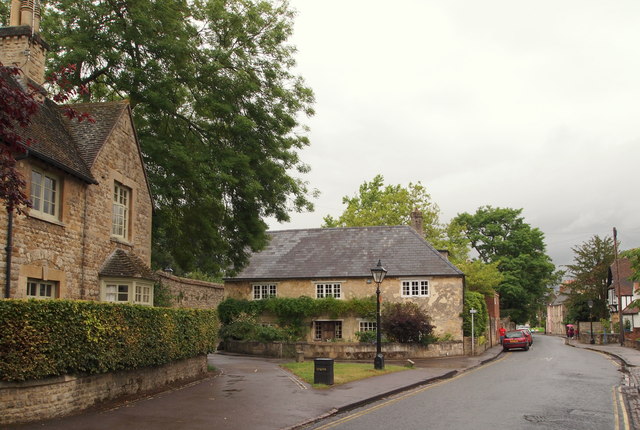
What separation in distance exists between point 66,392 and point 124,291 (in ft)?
19.7

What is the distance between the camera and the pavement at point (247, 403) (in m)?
11.4

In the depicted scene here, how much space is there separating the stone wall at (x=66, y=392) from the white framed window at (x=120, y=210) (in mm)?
5014

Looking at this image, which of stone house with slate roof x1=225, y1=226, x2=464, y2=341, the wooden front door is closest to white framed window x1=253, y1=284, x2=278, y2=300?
stone house with slate roof x1=225, y1=226, x2=464, y2=341

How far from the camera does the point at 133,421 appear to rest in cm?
1152

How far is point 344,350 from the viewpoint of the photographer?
103 ft

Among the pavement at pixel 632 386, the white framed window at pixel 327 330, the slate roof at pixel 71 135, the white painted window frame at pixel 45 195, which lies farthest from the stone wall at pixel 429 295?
the white painted window frame at pixel 45 195

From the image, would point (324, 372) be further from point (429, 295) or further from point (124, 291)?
point (429, 295)

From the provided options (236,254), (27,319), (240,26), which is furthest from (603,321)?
(27,319)

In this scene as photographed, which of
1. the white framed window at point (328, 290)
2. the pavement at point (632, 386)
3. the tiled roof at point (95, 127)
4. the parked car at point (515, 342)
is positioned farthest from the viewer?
the parked car at point (515, 342)

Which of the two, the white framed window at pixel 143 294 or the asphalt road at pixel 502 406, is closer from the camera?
the asphalt road at pixel 502 406

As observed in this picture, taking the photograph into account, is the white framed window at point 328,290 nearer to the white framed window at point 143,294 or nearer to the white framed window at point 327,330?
the white framed window at point 327,330

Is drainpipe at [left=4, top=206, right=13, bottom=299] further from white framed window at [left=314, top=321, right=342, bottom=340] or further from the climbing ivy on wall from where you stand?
white framed window at [left=314, top=321, right=342, bottom=340]

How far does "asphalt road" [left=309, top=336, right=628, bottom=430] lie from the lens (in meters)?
12.0

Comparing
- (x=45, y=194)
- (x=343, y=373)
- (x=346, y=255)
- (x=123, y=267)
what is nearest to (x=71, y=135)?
(x=45, y=194)
